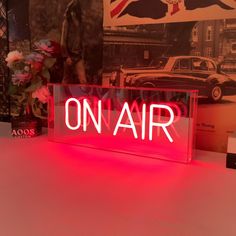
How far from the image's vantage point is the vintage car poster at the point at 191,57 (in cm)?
100

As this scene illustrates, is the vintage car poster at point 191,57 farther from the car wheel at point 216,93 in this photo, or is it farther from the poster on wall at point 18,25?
the poster on wall at point 18,25

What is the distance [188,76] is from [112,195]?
56 cm

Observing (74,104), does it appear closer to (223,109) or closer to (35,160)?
(35,160)

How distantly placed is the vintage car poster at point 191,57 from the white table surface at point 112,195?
0.14 m

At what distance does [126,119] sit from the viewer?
3.42 feet

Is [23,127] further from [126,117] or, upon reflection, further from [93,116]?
[126,117]

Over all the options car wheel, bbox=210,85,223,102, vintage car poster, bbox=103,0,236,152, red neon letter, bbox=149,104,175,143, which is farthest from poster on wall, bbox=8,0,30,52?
car wheel, bbox=210,85,223,102

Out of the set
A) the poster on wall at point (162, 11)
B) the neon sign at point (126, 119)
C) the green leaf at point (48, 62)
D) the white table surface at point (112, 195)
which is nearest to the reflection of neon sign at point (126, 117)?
the neon sign at point (126, 119)

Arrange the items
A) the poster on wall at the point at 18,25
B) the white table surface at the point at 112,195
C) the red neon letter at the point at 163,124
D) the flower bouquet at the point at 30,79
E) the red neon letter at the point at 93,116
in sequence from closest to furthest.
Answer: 1. the white table surface at the point at 112,195
2. the red neon letter at the point at 163,124
3. the red neon letter at the point at 93,116
4. the flower bouquet at the point at 30,79
5. the poster on wall at the point at 18,25

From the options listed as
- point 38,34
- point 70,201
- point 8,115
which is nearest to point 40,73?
point 38,34

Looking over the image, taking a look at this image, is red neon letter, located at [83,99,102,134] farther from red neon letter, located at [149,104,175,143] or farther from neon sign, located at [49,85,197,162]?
red neon letter, located at [149,104,175,143]

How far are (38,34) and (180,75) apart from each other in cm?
68

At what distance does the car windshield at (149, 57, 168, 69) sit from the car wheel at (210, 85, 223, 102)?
20cm

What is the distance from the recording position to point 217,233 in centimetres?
58
